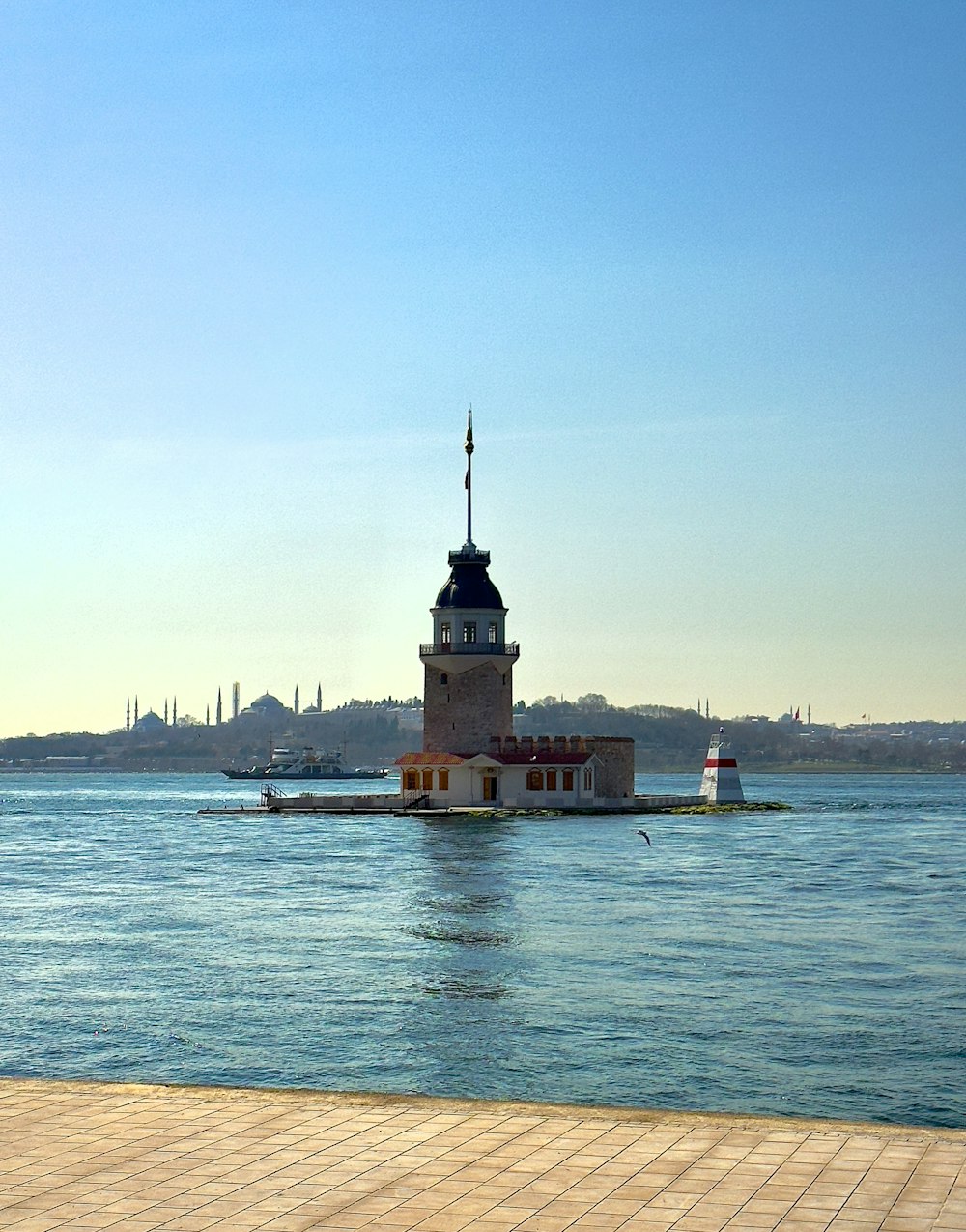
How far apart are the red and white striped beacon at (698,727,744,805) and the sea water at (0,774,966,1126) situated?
3560cm

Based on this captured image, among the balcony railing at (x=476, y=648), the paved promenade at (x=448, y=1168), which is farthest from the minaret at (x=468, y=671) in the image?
the paved promenade at (x=448, y=1168)

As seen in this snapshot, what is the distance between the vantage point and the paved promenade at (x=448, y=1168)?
9305mm

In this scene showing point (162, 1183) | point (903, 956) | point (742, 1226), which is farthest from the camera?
point (903, 956)

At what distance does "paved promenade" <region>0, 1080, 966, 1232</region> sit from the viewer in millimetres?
9305

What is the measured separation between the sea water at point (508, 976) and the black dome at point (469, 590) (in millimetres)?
28045

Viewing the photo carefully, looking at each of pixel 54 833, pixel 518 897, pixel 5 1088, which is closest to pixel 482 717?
pixel 54 833

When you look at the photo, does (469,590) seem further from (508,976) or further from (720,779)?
(508,976)

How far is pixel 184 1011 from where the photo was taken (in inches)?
917

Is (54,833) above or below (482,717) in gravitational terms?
below

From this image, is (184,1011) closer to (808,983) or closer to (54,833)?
(808,983)

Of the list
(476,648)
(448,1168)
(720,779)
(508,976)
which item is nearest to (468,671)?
(476,648)

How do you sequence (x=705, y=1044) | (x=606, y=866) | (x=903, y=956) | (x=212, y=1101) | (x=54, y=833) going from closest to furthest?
(x=212, y=1101) < (x=705, y=1044) < (x=903, y=956) < (x=606, y=866) < (x=54, y=833)

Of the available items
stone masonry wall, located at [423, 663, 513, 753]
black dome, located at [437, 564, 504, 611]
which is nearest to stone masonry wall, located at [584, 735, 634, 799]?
stone masonry wall, located at [423, 663, 513, 753]

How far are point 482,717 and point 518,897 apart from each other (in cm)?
4415
